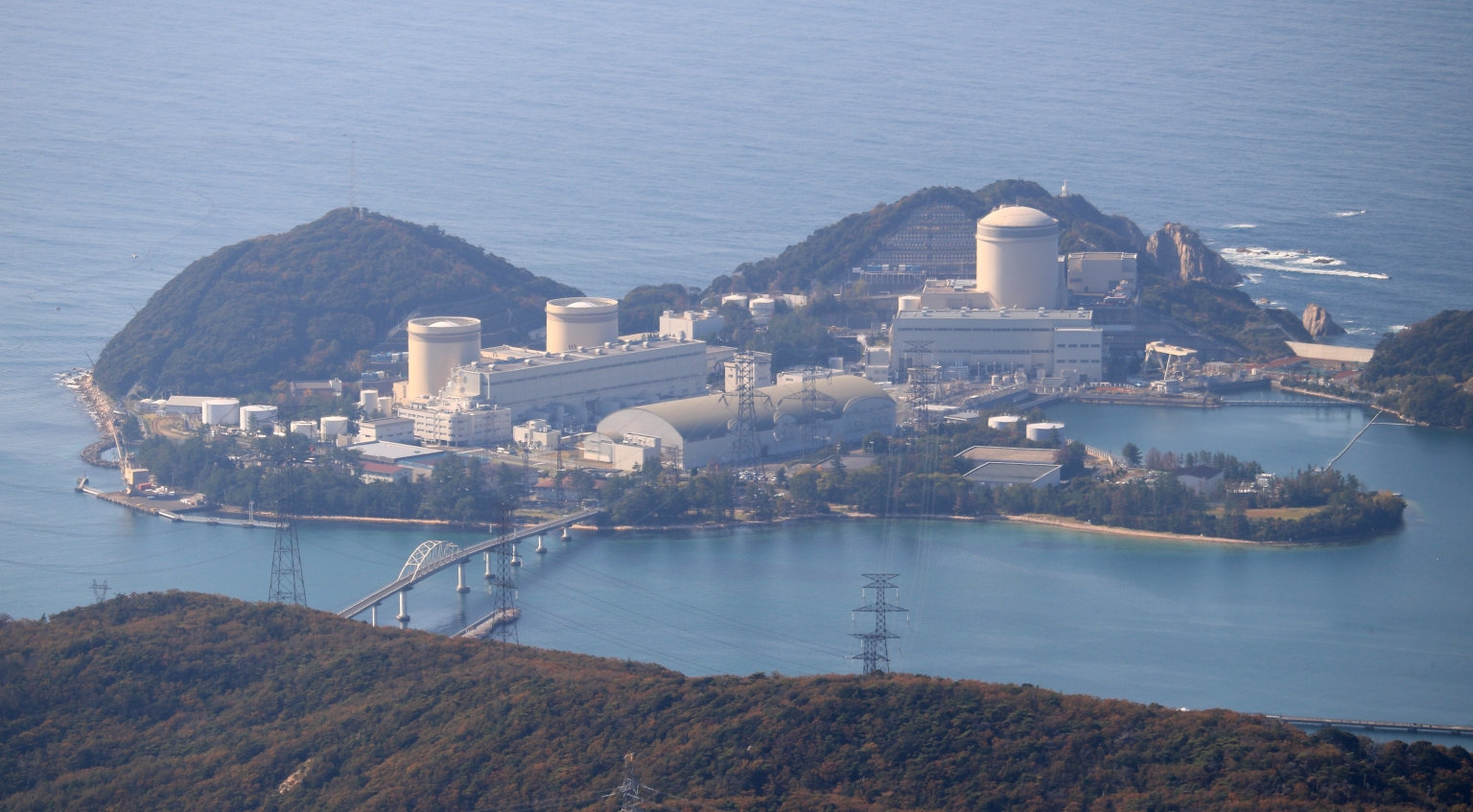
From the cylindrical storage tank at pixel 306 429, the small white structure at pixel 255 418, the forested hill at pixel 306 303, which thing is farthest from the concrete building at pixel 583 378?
the small white structure at pixel 255 418

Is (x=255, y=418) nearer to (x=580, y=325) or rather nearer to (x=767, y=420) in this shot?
(x=580, y=325)

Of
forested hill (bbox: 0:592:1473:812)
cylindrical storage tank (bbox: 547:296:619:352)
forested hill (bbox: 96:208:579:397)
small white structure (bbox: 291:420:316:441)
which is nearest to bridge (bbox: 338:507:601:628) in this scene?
forested hill (bbox: 0:592:1473:812)

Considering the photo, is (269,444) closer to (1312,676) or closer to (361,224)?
(361,224)

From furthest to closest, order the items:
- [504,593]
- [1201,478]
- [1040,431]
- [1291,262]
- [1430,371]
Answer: [1291,262]
[1430,371]
[1040,431]
[1201,478]
[504,593]

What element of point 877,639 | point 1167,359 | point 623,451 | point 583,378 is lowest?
point 877,639

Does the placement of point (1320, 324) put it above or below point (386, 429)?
above

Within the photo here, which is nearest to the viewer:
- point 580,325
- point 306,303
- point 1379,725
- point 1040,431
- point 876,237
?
point 1379,725

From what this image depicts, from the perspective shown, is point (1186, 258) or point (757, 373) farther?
point (1186, 258)

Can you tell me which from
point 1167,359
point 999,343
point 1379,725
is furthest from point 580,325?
point 1379,725
